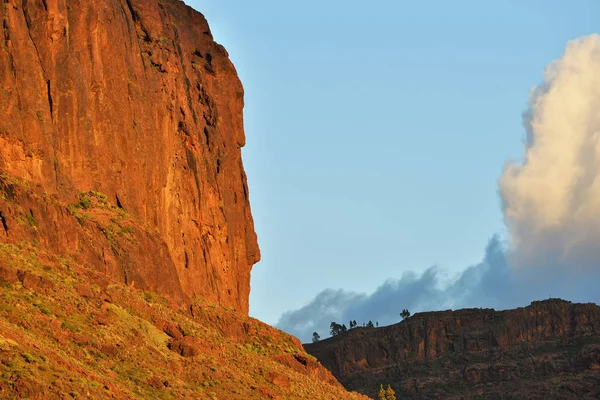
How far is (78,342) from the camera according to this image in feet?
276

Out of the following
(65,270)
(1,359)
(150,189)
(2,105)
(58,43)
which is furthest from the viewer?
(150,189)

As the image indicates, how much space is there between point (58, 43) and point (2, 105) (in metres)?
11.5

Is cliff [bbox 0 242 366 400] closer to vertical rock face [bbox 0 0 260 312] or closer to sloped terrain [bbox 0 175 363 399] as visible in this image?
sloped terrain [bbox 0 175 363 399]

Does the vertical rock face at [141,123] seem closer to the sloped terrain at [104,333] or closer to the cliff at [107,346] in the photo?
the sloped terrain at [104,333]

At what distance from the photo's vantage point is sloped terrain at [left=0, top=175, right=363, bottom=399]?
249 feet

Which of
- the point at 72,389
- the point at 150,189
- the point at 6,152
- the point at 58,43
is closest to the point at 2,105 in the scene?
the point at 6,152

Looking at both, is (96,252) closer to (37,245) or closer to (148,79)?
(37,245)

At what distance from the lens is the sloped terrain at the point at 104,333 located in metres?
75.8

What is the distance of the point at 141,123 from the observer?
122688 millimetres

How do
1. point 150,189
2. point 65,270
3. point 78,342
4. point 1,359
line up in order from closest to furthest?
1. point 1,359
2. point 78,342
3. point 65,270
4. point 150,189

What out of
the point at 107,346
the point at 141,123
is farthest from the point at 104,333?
the point at 141,123

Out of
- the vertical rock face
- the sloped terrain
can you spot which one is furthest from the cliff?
the vertical rock face

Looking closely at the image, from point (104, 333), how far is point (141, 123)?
3710 centimetres

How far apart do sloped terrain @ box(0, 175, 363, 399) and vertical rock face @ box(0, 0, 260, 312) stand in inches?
102
